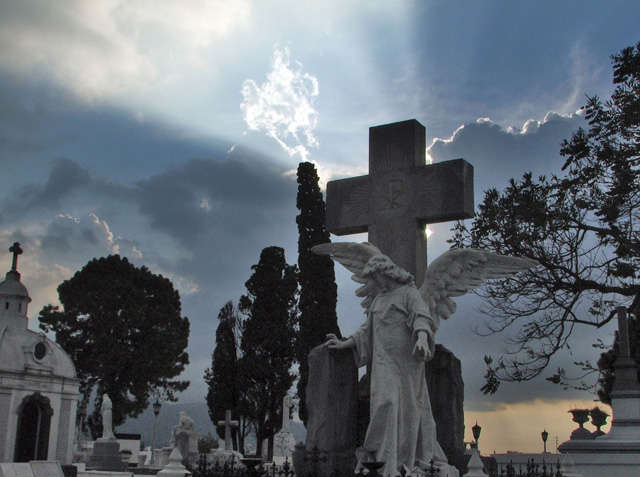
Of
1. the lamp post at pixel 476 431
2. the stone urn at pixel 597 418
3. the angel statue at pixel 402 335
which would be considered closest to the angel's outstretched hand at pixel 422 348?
the angel statue at pixel 402 335

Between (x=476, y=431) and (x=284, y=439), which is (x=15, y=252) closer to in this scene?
(x=284, y=439)

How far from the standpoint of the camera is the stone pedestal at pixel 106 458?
80.4 ft

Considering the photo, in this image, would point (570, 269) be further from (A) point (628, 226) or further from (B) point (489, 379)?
(B) point (489, 379)

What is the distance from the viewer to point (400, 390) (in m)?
6.64

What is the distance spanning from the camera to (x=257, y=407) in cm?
3059

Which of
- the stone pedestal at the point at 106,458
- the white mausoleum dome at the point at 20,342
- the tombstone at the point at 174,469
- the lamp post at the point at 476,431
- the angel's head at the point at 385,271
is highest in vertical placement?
the white mausoleum dome at the point at 20,342

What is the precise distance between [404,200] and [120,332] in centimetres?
3002

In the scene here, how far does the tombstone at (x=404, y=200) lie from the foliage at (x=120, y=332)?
28.2 metres

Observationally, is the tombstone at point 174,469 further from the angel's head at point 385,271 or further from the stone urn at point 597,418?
the stone urn at point 597,418

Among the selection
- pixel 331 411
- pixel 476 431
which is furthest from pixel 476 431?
pixel 331 411

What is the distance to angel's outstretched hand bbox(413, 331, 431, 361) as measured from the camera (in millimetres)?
6473

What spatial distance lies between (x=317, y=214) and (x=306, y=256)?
2091 millimetres

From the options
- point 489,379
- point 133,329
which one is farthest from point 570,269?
point 133,329

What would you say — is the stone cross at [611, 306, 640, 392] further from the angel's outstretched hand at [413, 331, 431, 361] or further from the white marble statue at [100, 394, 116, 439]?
the white marble statue at [100, 394, 116, 439]
